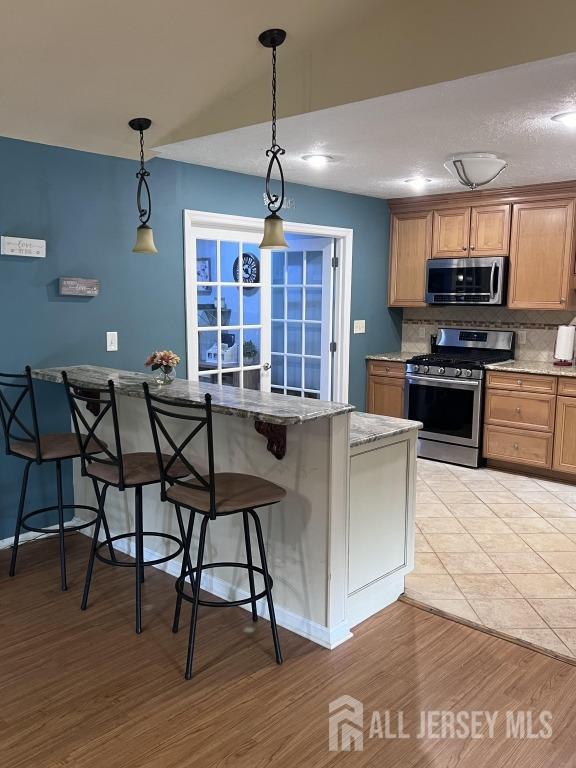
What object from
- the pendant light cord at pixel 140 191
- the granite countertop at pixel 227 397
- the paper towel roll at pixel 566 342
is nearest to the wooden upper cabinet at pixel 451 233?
the paper towel roll at pixel 566 342

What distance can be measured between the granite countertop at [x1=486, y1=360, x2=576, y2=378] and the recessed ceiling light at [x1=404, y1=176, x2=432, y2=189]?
1521mm

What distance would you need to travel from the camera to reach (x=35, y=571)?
3277mm

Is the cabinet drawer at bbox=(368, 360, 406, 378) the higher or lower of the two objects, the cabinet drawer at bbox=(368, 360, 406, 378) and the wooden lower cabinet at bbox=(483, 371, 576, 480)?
the higher

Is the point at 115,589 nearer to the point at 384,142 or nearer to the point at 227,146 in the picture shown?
the point at 227,146

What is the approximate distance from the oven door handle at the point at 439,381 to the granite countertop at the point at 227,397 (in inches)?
110

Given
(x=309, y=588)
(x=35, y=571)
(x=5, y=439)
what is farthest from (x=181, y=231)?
(x=309, y=588)

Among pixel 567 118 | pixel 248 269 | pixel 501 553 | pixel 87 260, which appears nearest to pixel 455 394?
pixel 501 553

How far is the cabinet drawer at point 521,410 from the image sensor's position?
4848 millimetres

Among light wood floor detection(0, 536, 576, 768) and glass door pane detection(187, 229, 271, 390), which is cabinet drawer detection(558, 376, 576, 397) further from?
light wood floor detection(0, 536, 576, 768)

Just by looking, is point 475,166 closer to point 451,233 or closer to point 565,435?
point 451,233

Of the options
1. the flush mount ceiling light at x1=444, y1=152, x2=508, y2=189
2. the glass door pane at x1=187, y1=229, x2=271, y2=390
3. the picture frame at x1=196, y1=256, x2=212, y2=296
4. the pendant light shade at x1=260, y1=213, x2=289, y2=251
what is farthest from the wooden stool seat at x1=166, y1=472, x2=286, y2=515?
the flush mount ceiling light at x1=444, y1=152, x2=508, y2=189

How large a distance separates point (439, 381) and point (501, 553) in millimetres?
2024

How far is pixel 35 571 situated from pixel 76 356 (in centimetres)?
122

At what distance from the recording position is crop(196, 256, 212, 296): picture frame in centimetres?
433
